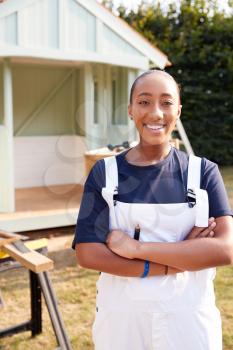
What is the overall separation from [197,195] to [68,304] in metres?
3.12

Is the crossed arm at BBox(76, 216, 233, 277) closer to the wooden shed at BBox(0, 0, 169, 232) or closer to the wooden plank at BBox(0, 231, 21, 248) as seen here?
the wooden plank at BBox(0, 231, 21, 248)

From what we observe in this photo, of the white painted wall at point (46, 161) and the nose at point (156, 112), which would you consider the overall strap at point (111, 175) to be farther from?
the white painted wall at point (46, 161)

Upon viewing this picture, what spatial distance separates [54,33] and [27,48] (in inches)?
19.6

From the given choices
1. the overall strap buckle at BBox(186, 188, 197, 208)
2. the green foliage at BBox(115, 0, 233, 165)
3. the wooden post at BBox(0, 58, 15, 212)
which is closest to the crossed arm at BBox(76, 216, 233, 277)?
the overall strap buckle at BBox(186, 188, 197, 208)

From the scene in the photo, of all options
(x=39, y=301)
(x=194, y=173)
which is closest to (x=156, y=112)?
(x=194, y=173)

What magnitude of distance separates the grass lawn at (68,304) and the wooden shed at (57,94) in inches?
54.3

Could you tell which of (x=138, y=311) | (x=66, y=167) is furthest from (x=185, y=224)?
(x=66, y=167)

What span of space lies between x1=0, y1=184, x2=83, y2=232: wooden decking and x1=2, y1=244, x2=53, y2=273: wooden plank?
3.02 metres

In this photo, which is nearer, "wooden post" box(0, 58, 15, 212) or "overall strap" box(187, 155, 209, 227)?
"overall strap" box(187, 155, 209, 227)

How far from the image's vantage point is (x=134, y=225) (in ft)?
5.38

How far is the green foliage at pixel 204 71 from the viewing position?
14.1m

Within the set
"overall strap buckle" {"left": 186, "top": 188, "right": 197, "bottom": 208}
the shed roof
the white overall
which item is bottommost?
the white overall

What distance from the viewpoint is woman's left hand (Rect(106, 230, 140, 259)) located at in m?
1.62

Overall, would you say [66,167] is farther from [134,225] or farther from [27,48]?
[134,225]
